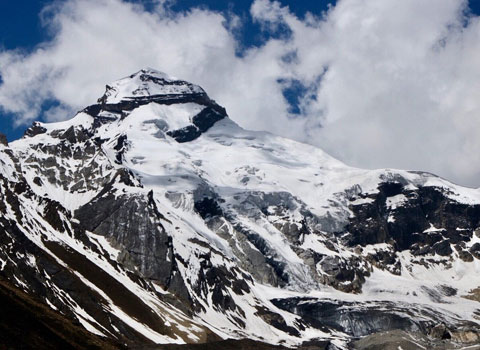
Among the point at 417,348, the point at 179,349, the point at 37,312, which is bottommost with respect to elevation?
the point at 37,312

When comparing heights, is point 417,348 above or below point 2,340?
above

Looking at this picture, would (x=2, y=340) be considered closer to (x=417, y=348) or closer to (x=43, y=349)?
(x=43, y=349)

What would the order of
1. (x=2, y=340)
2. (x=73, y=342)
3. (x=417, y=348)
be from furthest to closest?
(x=417, y=348), (x=73, y=342), (x=2, y=340)

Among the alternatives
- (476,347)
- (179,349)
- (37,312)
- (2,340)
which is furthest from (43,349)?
(476,347)

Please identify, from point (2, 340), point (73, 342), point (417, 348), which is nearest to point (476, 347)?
point (417, 348)

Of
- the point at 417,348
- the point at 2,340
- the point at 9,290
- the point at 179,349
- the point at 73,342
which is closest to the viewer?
the point at 2,340

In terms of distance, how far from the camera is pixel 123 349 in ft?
424

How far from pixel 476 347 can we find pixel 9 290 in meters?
103

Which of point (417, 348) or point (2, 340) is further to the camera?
point (417, 348)

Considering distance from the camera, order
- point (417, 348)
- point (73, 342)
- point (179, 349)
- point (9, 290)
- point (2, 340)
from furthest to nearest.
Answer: point (417, 348)
point (179, 349)
point (9, 290)
point (73, 342)
point (2, 340)

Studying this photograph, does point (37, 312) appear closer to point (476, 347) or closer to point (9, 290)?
point (9, 290)

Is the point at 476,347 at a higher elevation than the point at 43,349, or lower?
higher

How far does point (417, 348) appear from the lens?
19925cm

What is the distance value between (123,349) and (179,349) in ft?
156
